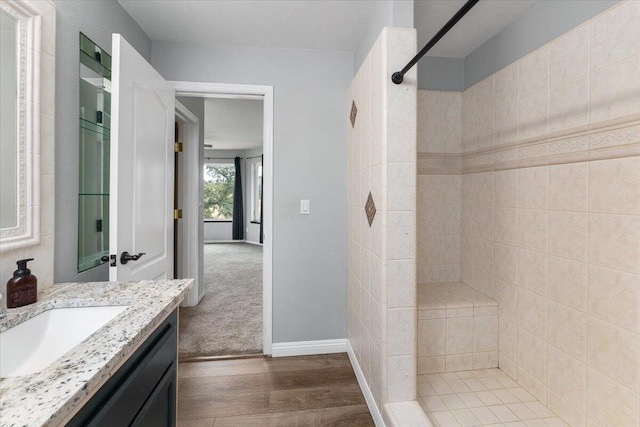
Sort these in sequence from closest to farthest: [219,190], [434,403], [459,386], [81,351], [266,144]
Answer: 1. [81,351]
2. [434,403]
3. [459,386]
4. [266,144]
5. [219,190]

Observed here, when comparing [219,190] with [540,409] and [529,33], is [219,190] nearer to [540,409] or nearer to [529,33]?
[529,33]

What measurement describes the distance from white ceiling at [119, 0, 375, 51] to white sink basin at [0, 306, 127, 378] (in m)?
1.80

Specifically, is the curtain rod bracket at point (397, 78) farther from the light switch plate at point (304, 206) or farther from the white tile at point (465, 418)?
the white tile at point (465, 418)

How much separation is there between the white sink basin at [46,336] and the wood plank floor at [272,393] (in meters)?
1.03

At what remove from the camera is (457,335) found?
2.09 metres

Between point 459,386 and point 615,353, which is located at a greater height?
point 615,353

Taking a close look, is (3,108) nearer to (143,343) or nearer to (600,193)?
(143,343)

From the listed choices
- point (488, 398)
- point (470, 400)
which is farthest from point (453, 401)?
point (488, 398)

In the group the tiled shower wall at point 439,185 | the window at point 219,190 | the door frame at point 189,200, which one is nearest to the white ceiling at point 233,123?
the window at point 219,190

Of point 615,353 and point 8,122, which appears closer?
point 8,122

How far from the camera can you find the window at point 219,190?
857cm

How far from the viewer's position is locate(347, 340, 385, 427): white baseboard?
5.57 feet

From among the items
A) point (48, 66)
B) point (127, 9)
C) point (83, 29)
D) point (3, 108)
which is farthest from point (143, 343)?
point (127, 9)

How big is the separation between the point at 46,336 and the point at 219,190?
791 cm
